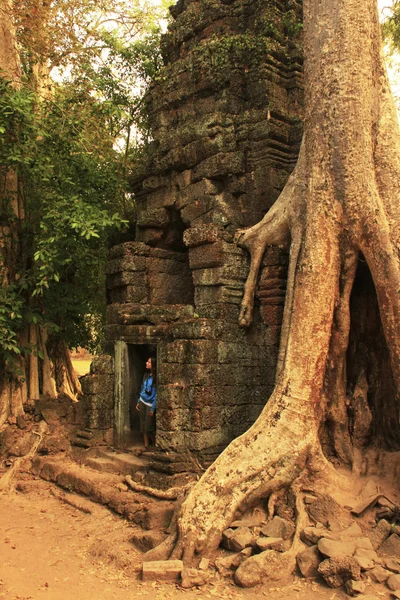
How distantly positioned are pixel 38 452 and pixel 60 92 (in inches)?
211

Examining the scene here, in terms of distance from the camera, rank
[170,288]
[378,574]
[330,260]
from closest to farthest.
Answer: [378,574] < [330,260] < [170,288]

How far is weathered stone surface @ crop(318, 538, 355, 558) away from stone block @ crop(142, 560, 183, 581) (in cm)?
113

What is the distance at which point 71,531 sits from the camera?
5.45m

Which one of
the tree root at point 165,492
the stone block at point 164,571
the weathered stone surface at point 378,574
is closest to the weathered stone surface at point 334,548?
the weathered stone surface at point 378,574

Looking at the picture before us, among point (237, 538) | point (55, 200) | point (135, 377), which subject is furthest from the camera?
point (135, 377)

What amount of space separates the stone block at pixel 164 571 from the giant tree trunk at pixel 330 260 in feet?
1.43

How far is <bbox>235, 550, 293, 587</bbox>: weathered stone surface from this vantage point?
4090 mm

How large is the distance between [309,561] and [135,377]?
3842 millimetres

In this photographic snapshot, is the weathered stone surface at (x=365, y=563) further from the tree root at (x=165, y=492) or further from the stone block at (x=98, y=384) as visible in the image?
the stone block at (x=98, y=384)

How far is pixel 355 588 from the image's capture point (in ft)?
12.7

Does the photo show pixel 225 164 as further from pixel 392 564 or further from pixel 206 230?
pixel 392 564

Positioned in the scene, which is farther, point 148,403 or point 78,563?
point 148,403

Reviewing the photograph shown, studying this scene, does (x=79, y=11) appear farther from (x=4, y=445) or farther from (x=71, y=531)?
(x=71, y=531)

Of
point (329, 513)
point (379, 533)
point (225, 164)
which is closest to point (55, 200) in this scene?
point (225, 164)
